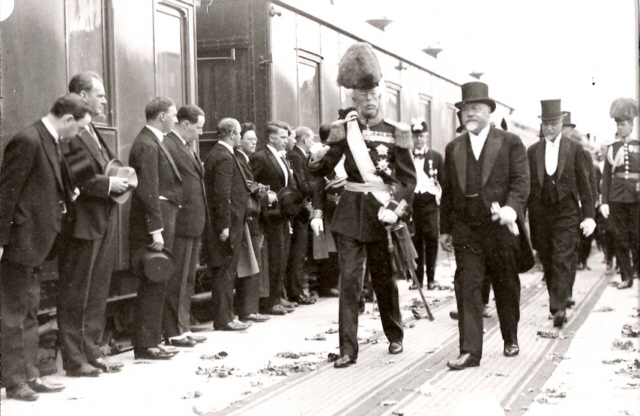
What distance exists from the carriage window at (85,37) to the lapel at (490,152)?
3094 mm

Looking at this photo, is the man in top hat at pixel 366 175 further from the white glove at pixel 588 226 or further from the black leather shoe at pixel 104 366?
the white glove at pixel 588 226

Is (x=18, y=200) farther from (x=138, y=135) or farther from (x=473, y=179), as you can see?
(x=473, y=179)

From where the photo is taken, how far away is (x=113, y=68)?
8.37 m

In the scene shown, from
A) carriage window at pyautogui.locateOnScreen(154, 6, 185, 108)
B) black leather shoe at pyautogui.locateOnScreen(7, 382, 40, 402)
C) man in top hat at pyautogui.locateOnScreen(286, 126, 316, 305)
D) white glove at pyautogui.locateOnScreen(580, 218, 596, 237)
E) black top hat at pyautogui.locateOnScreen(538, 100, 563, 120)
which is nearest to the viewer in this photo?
black leather shoe at pyautogui.locateOnScreen(7, 382, 40, 402)

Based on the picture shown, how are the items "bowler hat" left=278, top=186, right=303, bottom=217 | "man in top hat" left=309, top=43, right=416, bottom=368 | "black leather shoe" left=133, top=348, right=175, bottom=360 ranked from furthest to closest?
"bowler hat" left=278, top=186, right=303, bottom=217 < "black leather shoe" left=133, top=348, right=175, bottom=360 < "man in top hat" left=309, top=43, right=416, bottom=368

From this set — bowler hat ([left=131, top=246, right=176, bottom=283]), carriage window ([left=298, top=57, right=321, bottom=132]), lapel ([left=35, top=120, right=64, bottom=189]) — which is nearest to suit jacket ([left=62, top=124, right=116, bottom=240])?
lapel ([left=35, top=120, right=64, bottom=189])

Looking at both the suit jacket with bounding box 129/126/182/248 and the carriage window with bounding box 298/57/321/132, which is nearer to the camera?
the suit jacket with bounding box 129/126/182/248

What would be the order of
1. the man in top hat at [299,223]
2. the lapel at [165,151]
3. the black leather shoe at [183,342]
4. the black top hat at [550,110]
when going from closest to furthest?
the lapel at [165,151]
the black leather shoe at [183,342]
the black top hat at [550,110]
the man in top hat at [299,223]

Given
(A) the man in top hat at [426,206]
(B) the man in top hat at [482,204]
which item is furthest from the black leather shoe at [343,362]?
(A) the man in top hat at [426,206]

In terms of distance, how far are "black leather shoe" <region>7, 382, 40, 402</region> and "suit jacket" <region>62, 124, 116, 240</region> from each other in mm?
1210

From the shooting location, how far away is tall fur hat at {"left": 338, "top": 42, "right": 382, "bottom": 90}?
784 cm

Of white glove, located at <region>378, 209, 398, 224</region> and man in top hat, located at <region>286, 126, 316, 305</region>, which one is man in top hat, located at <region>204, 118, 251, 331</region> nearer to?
man in top hat, located at <region>286, 126, 316, 305</region>

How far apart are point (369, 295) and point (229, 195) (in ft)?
9.75

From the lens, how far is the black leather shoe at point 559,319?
31.2 feet
